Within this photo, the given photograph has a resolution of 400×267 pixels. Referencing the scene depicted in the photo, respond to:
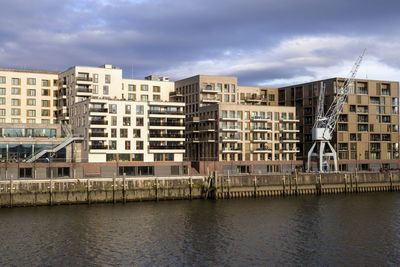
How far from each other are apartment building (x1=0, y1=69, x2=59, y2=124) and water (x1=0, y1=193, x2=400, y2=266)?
7139 cm

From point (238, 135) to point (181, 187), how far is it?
4686cm

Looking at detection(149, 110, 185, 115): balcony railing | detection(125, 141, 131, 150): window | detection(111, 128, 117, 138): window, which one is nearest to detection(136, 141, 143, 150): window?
detection(125, 141, 131, 150): window

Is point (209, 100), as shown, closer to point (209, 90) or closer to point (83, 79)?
point (209, 90)

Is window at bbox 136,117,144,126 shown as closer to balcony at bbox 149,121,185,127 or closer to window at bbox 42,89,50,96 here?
balcony at bbox 149,121,185,127

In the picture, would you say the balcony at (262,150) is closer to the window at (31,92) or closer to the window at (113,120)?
the window at (113,120)

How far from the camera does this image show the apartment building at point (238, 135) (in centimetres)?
14712

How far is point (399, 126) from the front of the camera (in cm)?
17500

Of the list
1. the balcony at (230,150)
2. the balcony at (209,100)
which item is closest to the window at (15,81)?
the balcony at (209,100)

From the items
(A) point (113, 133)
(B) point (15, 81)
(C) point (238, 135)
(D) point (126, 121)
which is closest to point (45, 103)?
(B) point (15, 81)

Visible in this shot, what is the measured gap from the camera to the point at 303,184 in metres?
119

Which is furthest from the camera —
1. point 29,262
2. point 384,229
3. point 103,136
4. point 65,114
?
point 65,114

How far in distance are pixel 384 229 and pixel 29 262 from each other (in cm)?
4761

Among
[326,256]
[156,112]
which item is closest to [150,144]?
[156,112]

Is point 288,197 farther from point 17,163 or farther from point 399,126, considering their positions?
point 399,126
